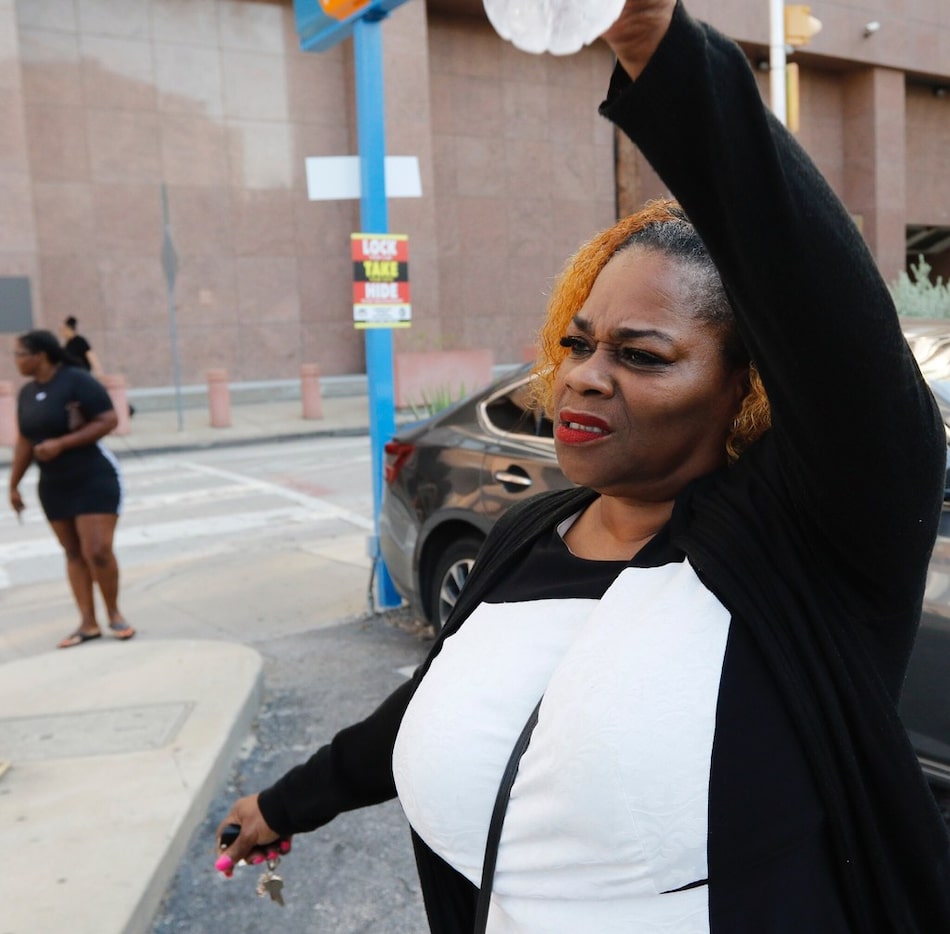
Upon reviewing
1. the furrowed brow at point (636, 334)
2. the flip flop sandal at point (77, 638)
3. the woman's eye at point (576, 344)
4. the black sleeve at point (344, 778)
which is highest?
the furrowed brow at point (636, 334)

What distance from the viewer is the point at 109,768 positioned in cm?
411

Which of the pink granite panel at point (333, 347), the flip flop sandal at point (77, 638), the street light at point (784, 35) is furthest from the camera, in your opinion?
the pink granite panel at point (333, 347)

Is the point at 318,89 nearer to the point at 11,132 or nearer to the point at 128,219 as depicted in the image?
the point at 128,219

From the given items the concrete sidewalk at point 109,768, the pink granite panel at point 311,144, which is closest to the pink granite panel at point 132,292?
the pink granite panel at point 311,144

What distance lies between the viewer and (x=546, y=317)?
1764 millimetres

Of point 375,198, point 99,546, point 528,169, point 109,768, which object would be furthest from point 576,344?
point 528,169

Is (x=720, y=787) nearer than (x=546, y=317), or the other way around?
(x=720, y=787)

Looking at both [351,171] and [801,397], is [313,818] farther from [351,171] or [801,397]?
[351,171]

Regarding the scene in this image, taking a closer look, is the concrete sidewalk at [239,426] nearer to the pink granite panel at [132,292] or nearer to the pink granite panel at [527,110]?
the pink granite panel at [132,292]

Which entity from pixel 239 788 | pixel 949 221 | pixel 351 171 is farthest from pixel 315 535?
pixel 949 221

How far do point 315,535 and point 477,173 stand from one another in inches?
594

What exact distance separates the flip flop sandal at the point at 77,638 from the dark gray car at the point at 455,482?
6.06 feet

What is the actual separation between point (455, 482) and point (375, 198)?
6.31ft

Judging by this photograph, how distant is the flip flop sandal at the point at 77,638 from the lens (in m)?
6.45
